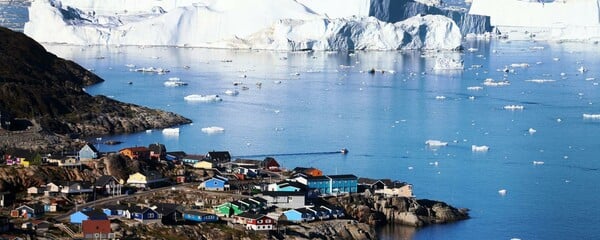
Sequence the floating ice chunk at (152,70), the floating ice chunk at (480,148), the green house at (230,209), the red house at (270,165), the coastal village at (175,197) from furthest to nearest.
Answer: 1. the floating ice chunk at (152,70)
2. the floating ice chunk at (480,148)
3. the red house at (270,165)
4. the green house at (230,209)
5. the coastal village at (175,197)

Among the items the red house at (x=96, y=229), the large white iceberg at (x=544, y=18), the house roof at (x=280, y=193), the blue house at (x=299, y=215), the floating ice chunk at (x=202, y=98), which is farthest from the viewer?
the large white iceberg at (x=544, y=18)

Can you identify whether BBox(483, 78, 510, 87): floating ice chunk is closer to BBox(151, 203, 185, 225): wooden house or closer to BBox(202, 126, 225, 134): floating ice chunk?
BBox(202, 126, 225, 134): floating ice chunk

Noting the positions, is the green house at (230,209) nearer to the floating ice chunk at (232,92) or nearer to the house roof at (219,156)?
the house roof at (219,156)

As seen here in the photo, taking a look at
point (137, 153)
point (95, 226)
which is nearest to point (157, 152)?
point (137, 153)

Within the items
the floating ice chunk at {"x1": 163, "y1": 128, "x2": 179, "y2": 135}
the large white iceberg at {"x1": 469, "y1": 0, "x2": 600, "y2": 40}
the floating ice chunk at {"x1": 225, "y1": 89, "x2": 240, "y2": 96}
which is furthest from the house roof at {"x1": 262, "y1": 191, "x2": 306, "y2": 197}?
the large white iceberg at {"x1": 469, "y1": 0, "x2": 600, "y2": 40}

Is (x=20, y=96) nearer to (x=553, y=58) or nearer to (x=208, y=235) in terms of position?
(x=208, y=235)

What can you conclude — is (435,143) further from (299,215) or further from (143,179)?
(299,215)

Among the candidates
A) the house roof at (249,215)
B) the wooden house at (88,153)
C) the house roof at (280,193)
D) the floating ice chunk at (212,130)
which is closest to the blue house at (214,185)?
the house roof at (280,193)
